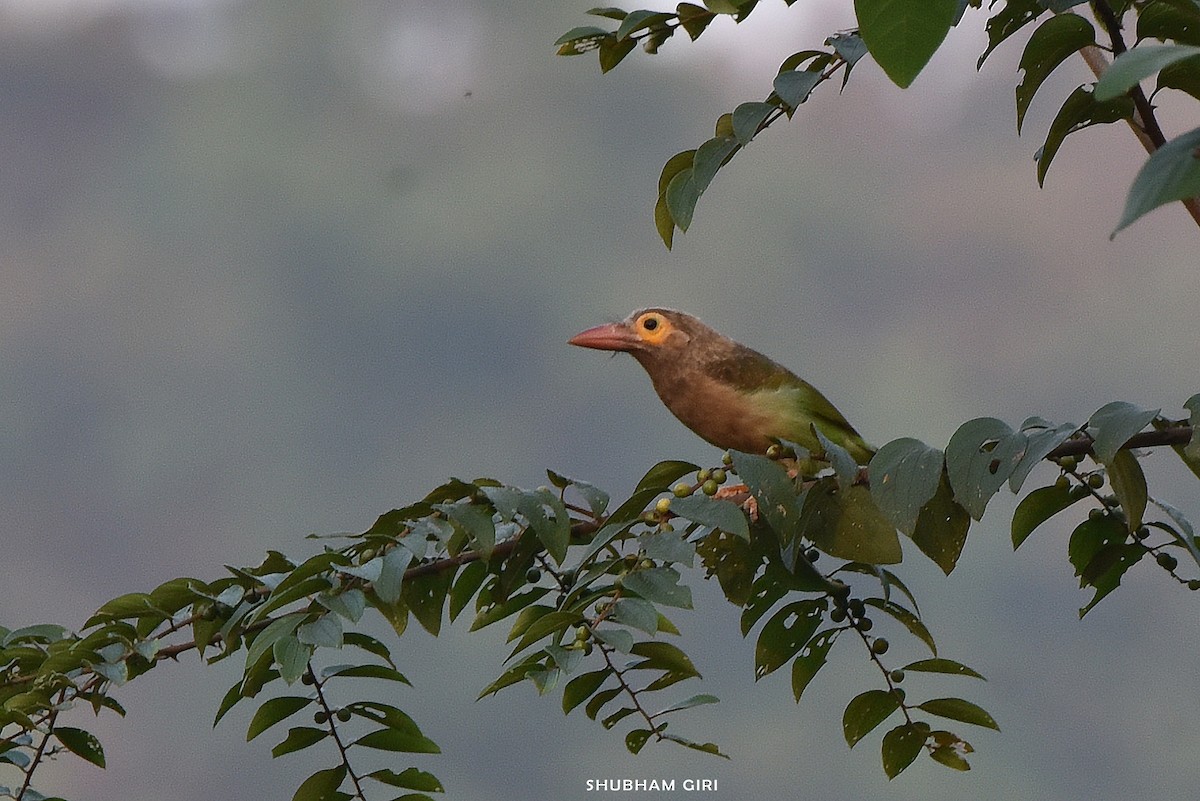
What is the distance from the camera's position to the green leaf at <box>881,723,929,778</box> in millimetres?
1594

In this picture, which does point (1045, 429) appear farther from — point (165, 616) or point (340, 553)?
point (165, 616)

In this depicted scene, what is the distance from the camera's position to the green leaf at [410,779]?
5.09 feet

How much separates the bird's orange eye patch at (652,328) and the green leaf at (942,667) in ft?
2.40

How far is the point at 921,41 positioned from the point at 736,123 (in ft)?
2.46

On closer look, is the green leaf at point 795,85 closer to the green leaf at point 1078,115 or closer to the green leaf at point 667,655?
the green leaf at point 1078,115

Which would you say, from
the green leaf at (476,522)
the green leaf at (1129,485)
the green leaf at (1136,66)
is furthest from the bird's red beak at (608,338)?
the green leaf at (1136,66)

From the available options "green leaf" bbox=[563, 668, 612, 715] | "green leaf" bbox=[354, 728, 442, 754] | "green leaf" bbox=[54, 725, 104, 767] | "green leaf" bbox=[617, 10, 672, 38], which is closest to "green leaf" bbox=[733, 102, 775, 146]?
"green leaf" bbox=[617, 10, 672, 38]

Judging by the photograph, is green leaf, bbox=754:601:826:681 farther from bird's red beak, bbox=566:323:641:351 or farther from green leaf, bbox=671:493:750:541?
bird's red beak, bbox=566:323:641:351

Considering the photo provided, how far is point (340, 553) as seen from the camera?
1424 millimetres

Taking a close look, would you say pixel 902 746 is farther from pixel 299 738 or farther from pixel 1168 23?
pixel 1168 23

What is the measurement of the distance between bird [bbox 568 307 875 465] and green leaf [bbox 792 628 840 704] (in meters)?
0.43

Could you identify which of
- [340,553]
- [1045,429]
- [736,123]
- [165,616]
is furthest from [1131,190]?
[165,616]

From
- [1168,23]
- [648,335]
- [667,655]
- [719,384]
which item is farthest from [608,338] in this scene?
[1168,23]

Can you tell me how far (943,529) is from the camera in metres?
1.36
